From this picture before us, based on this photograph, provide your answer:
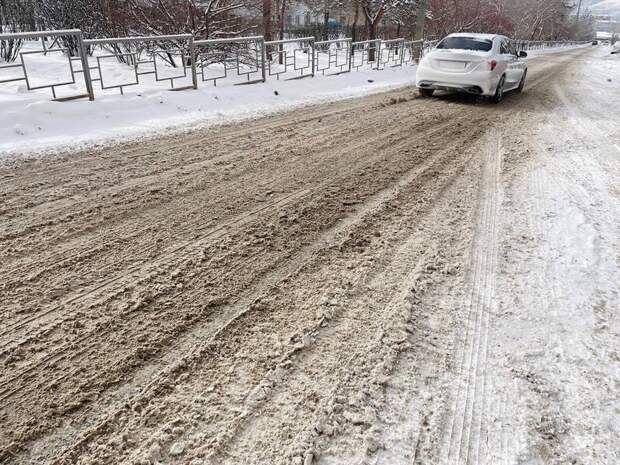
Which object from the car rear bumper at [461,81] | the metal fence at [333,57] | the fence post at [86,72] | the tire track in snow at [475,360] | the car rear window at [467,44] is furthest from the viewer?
the metal fence at [333,57]

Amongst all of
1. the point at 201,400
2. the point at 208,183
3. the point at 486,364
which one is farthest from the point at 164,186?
the point at 486,364

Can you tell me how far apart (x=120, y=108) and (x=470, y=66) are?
761 centimetres

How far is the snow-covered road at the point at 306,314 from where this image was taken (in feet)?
6.79

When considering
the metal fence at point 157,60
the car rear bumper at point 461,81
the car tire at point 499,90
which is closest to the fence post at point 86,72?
the metal fence at point 157,60

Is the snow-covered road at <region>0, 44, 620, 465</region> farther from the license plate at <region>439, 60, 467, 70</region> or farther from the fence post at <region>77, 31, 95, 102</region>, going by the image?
the license plate at <region>439, 60, 467, 70</region>

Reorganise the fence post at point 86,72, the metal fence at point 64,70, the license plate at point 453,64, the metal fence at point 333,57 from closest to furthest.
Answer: the metal fence at point 64,70
the fence post at point 86,72
the license plate at point 453,64
the metal fence at point 333,57

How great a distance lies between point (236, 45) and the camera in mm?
12305

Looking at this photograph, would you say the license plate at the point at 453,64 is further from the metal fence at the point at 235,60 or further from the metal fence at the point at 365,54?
the metal fence at the point at 365,54

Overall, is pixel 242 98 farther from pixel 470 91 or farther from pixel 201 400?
pixel 201 400

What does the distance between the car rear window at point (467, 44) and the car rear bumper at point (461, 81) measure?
33.7 inches

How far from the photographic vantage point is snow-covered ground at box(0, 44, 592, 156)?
22.9 ft

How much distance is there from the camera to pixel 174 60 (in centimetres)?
1121

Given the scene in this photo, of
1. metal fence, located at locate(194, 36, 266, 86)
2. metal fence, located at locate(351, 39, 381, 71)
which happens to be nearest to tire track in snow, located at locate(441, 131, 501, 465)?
metal fence, located at locate(194, 36, 266, 86)

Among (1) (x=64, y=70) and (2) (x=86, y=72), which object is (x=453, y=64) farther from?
(1) (x=64, y=70)
